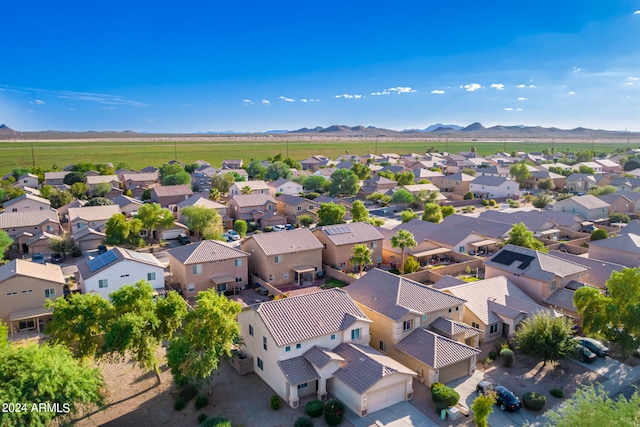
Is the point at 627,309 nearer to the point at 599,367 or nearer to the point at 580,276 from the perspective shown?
the point at 599,367

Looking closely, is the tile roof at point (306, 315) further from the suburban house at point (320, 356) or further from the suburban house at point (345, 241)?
the suburban house at point (345, 241)

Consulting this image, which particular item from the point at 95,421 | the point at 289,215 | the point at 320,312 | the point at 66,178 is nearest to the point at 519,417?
the point at 320,312

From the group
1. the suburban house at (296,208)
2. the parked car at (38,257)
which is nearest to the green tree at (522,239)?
the suburban house at (296,208)

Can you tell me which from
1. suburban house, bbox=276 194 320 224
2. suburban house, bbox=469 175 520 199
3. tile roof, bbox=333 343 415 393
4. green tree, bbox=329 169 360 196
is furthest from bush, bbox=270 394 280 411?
suburban house, bbox=469 175 520 199

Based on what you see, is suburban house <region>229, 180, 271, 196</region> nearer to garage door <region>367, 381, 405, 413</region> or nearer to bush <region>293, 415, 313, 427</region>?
garage door <region>367, 381, 405, 413</region>

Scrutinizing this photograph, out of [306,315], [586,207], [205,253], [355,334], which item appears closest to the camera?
[306,315]

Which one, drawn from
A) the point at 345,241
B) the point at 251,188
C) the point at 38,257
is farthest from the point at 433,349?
the point at 251,188

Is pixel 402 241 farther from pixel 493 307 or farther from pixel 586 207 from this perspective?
pixel 586 207
